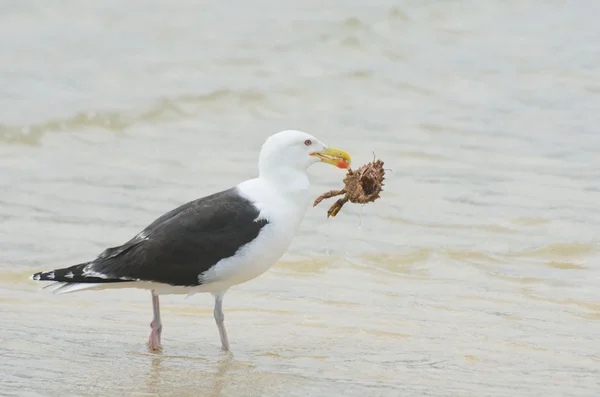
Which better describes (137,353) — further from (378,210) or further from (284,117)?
(284,117)

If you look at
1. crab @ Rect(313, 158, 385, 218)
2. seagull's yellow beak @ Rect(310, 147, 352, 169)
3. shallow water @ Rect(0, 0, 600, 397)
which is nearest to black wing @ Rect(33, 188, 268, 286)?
shallow water @ Rect(0, 0, 600, 397)

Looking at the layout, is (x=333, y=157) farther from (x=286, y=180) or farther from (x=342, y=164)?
(x=286, y=180)

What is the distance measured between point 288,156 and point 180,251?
95 cm

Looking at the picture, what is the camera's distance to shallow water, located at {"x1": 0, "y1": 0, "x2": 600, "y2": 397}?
640 cm

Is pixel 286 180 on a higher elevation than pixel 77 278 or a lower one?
A: higher

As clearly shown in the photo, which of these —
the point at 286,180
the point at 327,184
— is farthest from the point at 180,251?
the point at 327,184

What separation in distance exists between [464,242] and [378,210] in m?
1.26

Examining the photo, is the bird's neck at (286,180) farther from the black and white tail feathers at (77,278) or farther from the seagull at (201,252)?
the black and white tail feathers at (77,278)

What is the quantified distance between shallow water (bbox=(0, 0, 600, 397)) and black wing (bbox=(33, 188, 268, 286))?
428mm

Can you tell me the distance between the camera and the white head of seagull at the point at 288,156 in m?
7.03

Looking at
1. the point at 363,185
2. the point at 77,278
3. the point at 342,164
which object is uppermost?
the point at 342,164

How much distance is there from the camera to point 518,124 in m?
13.7

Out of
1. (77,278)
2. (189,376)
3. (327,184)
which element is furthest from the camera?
(327,184)

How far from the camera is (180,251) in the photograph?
264 inches
